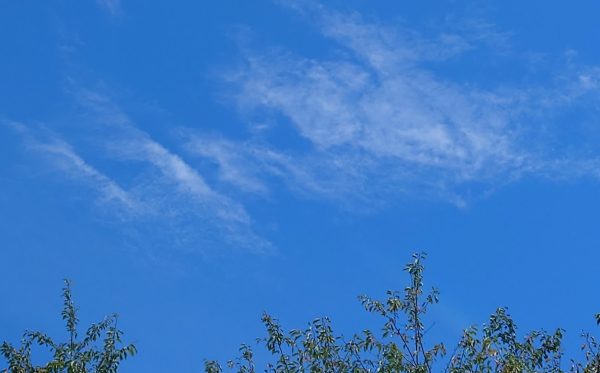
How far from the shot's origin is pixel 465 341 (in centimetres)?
2217

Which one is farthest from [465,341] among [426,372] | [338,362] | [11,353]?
[11,353]

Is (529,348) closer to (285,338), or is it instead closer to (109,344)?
(285,338)

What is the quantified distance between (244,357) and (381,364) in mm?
3210

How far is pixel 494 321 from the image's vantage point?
2303cm

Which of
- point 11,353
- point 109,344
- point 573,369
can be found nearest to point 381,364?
point 573,369

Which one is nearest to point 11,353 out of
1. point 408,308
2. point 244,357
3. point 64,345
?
point 64,345

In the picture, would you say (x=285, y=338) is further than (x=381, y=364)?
Yes

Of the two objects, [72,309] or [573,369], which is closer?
[573,369]

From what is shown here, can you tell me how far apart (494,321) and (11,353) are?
1052 cm

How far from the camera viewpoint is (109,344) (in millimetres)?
23516

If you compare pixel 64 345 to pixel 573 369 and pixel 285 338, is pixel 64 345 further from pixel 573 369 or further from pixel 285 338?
pixel 573 369

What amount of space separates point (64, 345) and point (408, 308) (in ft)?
24.6

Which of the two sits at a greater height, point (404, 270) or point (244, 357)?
point (404, 270)

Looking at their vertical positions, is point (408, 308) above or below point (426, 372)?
above
